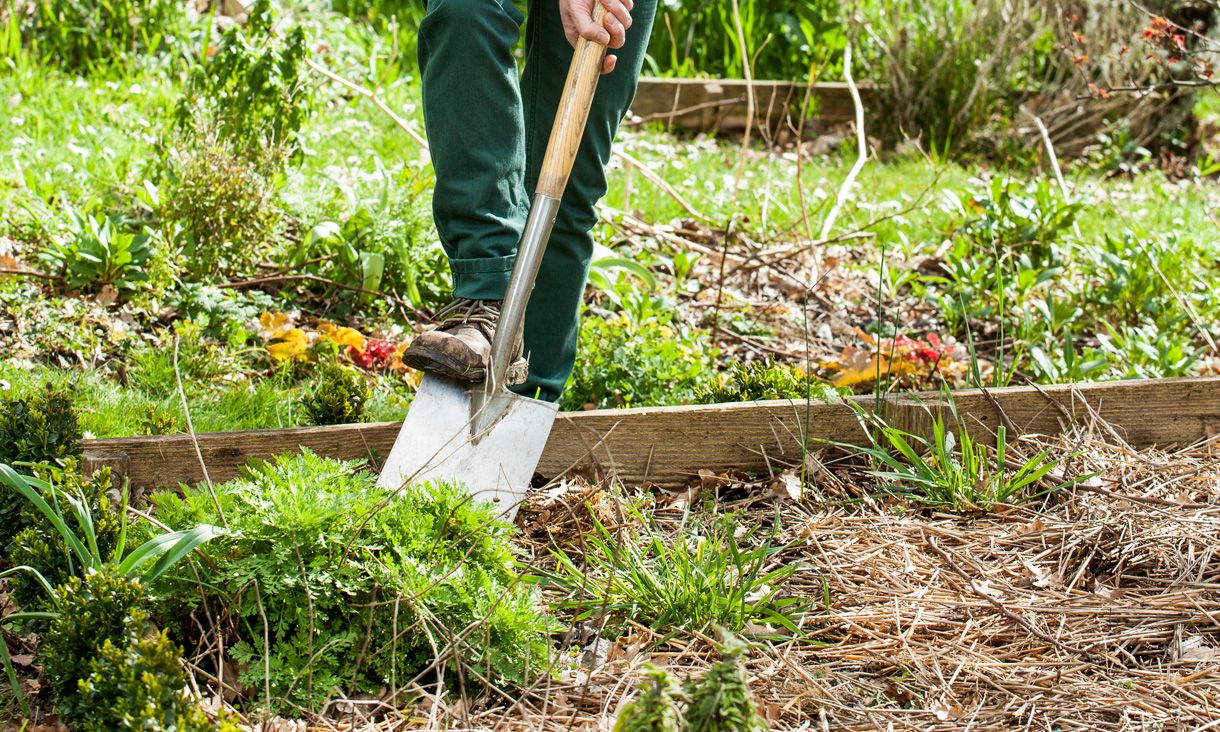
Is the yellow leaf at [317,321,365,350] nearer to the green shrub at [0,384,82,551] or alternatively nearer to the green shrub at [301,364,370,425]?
the green shrub at [301,364,370,425]

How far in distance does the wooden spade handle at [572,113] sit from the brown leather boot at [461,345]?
0.92ft

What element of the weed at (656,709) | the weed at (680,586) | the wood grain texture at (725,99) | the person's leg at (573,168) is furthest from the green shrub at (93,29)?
the weed at (656,709)

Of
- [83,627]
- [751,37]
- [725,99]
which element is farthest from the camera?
[751,37]

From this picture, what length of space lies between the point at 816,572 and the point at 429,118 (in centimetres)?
119

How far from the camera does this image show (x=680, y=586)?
A: 1994 millimetres

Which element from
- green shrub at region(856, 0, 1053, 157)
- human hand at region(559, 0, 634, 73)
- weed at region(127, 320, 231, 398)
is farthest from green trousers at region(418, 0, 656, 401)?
green shrub at region(856, 0, 1053, 157)

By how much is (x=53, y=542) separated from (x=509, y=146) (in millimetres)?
1087

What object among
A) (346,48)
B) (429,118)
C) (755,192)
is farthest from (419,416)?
(346,48)

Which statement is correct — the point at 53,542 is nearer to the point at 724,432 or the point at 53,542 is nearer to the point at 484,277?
the point at 484,277

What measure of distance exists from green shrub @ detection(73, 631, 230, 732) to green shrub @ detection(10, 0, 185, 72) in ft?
14.6

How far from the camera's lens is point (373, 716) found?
5.73 feet

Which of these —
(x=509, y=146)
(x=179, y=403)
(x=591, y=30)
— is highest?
(x=591, y=30)

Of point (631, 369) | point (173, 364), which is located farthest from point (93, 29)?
point (631, 369)

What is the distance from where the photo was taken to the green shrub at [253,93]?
372cm
